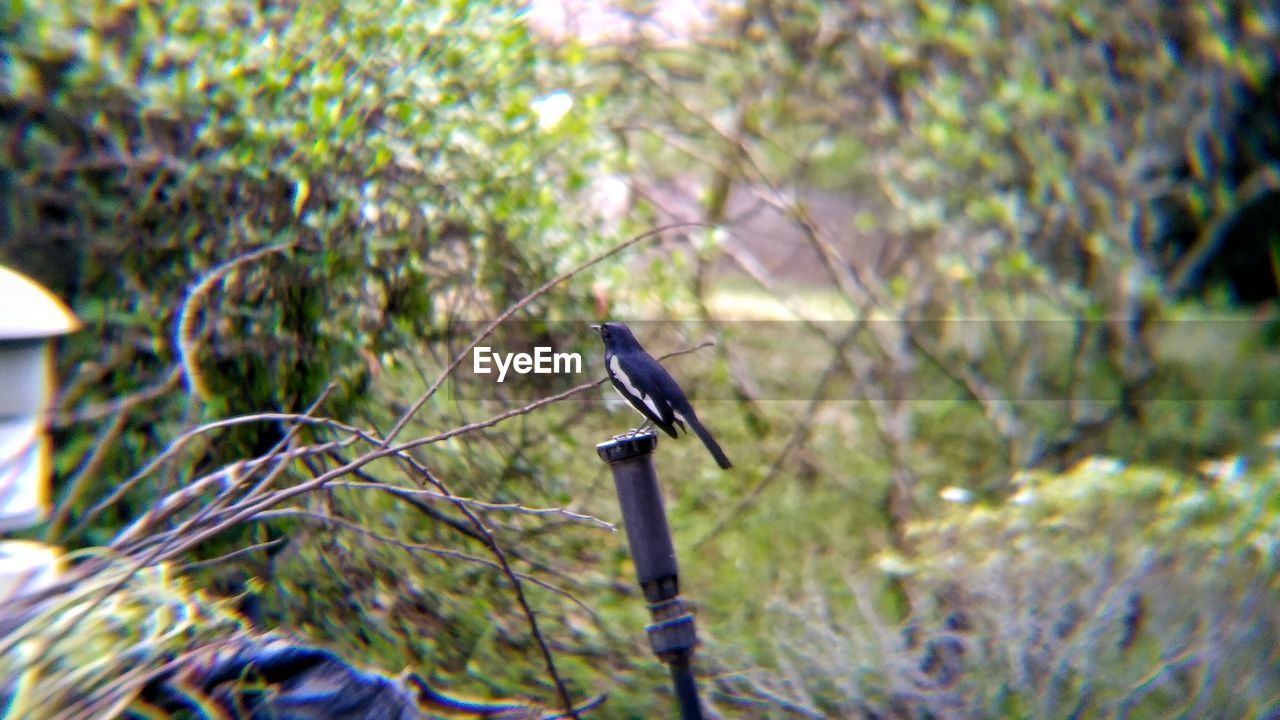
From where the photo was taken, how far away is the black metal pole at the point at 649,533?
5.54 ft

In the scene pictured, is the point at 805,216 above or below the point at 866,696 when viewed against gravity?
above

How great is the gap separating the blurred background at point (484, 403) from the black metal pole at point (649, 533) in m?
0.18

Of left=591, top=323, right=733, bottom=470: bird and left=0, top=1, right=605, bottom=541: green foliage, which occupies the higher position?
left=0, top=1, right=605, bottom=541: green foliage

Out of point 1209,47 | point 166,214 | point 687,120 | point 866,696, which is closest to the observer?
point 866,696

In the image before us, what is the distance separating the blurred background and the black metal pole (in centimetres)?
18

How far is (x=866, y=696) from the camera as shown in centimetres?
274

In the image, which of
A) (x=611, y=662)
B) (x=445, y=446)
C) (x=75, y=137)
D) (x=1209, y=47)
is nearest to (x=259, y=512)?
(x=445, y=446)

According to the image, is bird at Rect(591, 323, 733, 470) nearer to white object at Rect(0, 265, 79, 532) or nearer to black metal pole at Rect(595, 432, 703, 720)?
black metal pole at Rect(595, 432, 703, 720)

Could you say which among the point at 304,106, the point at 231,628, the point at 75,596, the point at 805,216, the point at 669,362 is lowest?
the point at 231,628

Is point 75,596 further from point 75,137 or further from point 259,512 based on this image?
point 75,137

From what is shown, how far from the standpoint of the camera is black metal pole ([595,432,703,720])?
1689mm

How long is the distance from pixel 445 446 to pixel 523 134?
0.97m

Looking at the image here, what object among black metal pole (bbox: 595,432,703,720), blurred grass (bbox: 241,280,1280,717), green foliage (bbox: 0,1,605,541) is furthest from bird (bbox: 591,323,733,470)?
green foliage (bbox: 0,1,605,541)

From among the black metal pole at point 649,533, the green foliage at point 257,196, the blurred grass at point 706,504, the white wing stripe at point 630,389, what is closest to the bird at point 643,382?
the white wing stripe at point 630,389
